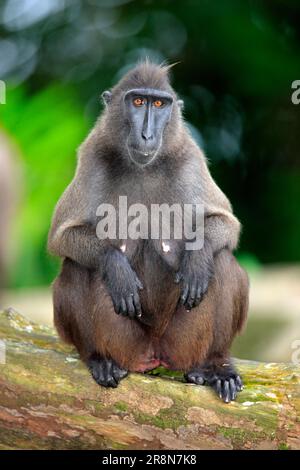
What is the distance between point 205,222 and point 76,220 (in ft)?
3.52

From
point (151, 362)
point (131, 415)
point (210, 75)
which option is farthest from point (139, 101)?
A: point (210, 75)

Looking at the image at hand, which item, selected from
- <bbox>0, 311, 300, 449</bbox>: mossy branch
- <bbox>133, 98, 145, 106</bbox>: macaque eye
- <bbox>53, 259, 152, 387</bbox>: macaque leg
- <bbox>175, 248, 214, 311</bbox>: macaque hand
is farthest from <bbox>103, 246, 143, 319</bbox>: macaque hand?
<bbox>133, 98, 145, 106</bbox>: macaque eye

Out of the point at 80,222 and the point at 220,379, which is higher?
the point at 80,222

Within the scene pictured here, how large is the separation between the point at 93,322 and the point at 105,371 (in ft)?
1.40

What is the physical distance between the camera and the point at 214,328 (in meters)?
6.54

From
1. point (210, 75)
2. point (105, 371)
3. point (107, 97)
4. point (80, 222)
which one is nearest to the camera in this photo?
point (105, 371)

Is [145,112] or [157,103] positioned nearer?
[145,112]

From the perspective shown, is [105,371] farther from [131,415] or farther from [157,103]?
[157,103]

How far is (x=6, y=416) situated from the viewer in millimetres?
6000

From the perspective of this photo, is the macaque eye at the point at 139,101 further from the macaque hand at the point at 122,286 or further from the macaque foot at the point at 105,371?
the macaque foot at the point at 105,371

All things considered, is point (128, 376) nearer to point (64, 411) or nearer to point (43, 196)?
Answer: point (64, 411)

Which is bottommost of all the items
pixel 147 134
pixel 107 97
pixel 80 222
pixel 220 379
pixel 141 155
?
pixel 220 379

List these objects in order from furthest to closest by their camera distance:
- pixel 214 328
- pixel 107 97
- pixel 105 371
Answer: pixel 107 97
pixel 214 328
pixel 105 371

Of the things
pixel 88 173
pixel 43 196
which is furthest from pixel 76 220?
pixel 43 196
